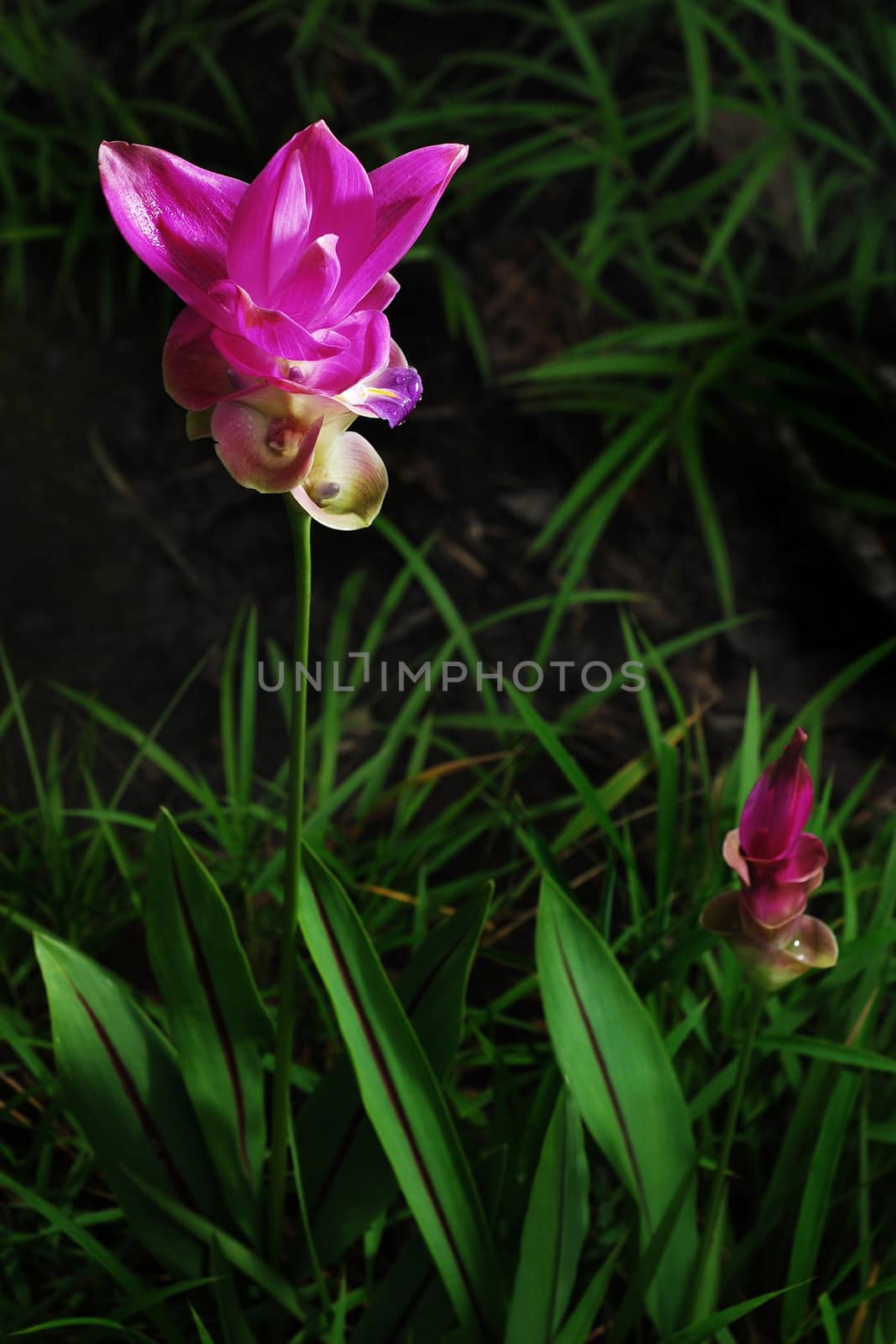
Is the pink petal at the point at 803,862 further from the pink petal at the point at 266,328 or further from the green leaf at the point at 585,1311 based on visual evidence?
the pink petal at the point at 266,328

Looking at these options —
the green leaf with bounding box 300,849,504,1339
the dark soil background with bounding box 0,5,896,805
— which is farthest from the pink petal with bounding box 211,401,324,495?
the dark soil background with bounding box 0,5,896,805

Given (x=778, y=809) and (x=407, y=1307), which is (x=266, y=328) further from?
(x=407, y=1307)

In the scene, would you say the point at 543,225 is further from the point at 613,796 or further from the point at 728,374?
the point at 613,796

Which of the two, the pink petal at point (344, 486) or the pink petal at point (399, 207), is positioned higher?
the pink petal at point (399, 207)

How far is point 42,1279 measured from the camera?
871 mm

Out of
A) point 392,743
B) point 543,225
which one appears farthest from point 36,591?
point 543,225

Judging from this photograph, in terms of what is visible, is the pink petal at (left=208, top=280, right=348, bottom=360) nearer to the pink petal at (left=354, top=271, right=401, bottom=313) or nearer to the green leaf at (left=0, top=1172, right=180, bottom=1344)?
the pink petal at (left=354, top=271, right=401, bottom=313)

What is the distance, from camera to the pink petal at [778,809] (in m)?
0.58

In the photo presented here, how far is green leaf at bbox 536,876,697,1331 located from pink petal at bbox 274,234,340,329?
0.35 metres

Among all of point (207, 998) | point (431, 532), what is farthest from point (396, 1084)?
point (431, 532)

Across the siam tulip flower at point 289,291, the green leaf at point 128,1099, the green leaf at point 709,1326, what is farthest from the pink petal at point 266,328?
the green leaf at point 709,1326

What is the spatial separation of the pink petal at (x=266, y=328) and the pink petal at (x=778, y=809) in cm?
29

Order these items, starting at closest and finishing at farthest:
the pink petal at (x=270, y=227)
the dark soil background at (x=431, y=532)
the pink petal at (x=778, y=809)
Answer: the pink petal at (x=270, y=227), the pink petal at (x=778, y=809), the dark soil background at (x=431, y=532)

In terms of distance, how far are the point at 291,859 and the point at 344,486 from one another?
20 cm
